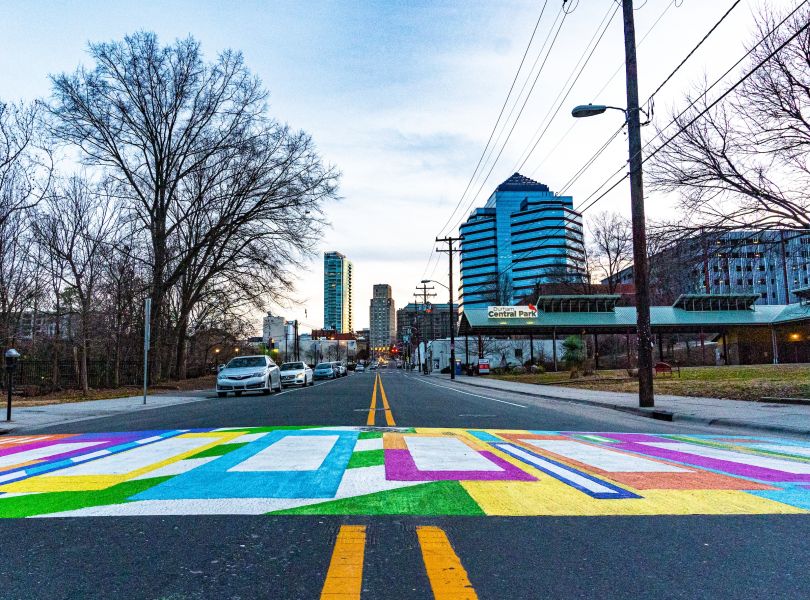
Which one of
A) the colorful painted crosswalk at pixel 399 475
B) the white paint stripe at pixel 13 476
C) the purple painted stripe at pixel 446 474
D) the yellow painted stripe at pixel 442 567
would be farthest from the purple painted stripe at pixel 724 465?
the white paint stripe at pixel 13 476

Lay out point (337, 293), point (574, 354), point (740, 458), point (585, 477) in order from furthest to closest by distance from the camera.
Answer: point (337, 293), point (574, 354), point (740, 458), point (585, 477)

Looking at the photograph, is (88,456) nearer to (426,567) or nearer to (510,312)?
(426,567)

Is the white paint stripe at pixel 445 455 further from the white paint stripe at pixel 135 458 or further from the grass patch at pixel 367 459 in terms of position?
the white paint stripe at pixel 135 458

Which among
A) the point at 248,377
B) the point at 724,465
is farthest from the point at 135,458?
the point at 248,377

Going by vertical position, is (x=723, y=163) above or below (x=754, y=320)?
above

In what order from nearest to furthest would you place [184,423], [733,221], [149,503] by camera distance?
[149,503]
[184,423]
[733,221]

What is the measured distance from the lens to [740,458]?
692 centimetres

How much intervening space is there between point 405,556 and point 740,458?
557cm

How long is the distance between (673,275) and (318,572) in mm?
17904

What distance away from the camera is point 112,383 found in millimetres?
28797

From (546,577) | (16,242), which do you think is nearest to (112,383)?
(16,242)

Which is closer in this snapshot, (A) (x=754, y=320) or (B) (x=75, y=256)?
(B) (x=75, y=256)

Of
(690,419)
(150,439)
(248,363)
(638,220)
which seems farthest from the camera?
(248,363)

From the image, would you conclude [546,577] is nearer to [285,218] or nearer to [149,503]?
[149,503]
